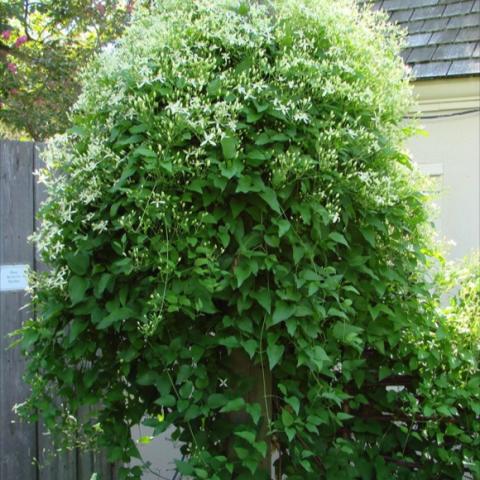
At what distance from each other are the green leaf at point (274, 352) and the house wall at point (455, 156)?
10.3ft

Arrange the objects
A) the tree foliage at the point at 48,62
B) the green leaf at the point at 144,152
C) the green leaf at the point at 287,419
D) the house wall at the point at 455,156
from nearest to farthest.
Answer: the green leaf at the point at 144,152, the green leaf at the point at 287,419, the house wall at the point at 455,156, the tree foliage at the point at 48,62

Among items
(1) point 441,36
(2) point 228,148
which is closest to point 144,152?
(2) point 228,148

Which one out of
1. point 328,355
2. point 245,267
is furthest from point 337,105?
point 328,355

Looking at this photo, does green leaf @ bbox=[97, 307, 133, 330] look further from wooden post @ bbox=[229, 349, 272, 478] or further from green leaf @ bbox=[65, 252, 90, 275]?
wooden post @ bbox=[229, 349, 272, 478]

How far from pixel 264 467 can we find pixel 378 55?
167 centimetres

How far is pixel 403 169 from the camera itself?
2.42m

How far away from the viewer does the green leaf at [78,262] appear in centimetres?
210

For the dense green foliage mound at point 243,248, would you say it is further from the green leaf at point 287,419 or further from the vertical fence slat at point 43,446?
the vertical fence slat at point 43,446

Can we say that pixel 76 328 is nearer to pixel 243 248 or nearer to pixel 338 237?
pixel 243 248

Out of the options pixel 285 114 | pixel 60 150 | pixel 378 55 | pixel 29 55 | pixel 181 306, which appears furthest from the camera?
pixel 29 55

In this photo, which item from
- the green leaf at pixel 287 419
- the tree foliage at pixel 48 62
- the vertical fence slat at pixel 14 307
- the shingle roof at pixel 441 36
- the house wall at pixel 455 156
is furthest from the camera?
the tree foliage at pixel 48 62

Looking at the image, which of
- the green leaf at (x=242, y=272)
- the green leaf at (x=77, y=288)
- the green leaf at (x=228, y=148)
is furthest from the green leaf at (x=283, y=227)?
the green leaf at (x=77, y=288)

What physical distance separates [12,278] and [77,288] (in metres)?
1.07

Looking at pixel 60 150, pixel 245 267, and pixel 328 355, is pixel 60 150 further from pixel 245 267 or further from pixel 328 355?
pixel 328 355
